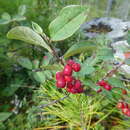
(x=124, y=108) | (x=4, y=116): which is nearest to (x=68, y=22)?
(x=124, y=108)

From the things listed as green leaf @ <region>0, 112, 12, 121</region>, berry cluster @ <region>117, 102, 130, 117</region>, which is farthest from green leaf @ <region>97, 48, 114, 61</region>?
green leaf @ <region>0, 112, 12, 121</region>

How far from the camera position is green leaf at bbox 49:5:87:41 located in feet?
1.42

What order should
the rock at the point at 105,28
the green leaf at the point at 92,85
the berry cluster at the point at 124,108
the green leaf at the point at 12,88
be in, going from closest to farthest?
the green leaf at the point at 92,85, the berry cluster at the point at 124,108, the green leaf at the point at 12,88, the rock at the point at 105,28

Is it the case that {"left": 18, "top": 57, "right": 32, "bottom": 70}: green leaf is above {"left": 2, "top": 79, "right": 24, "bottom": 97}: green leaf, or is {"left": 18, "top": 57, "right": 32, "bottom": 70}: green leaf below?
above

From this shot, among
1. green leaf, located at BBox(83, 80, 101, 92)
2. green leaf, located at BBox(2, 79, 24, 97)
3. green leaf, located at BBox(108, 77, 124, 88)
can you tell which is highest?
green leaf, located at BBox(83, 80, 101, 92)

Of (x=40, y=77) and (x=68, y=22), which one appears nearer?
(x=68, y=22)

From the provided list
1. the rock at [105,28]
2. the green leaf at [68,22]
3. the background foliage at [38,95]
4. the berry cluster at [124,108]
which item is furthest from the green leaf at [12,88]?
the rock at [105,28]

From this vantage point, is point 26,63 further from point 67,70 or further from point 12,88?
point 67,70

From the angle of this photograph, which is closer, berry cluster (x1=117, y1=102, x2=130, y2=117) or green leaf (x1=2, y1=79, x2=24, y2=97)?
berry cluster (x1=117, y1=102, x2=130, y2=117)

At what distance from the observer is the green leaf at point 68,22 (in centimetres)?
43

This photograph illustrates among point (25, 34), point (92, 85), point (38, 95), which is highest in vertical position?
point (25, 34)

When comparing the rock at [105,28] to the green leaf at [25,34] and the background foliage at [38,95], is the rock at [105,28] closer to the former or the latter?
the background foliage at [38,95]

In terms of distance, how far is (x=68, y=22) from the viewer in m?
0.45

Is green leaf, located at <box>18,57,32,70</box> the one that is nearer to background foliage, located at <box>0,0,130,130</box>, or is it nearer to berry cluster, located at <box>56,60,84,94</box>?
background foliage, located at <box>0,0,130,130</box>
